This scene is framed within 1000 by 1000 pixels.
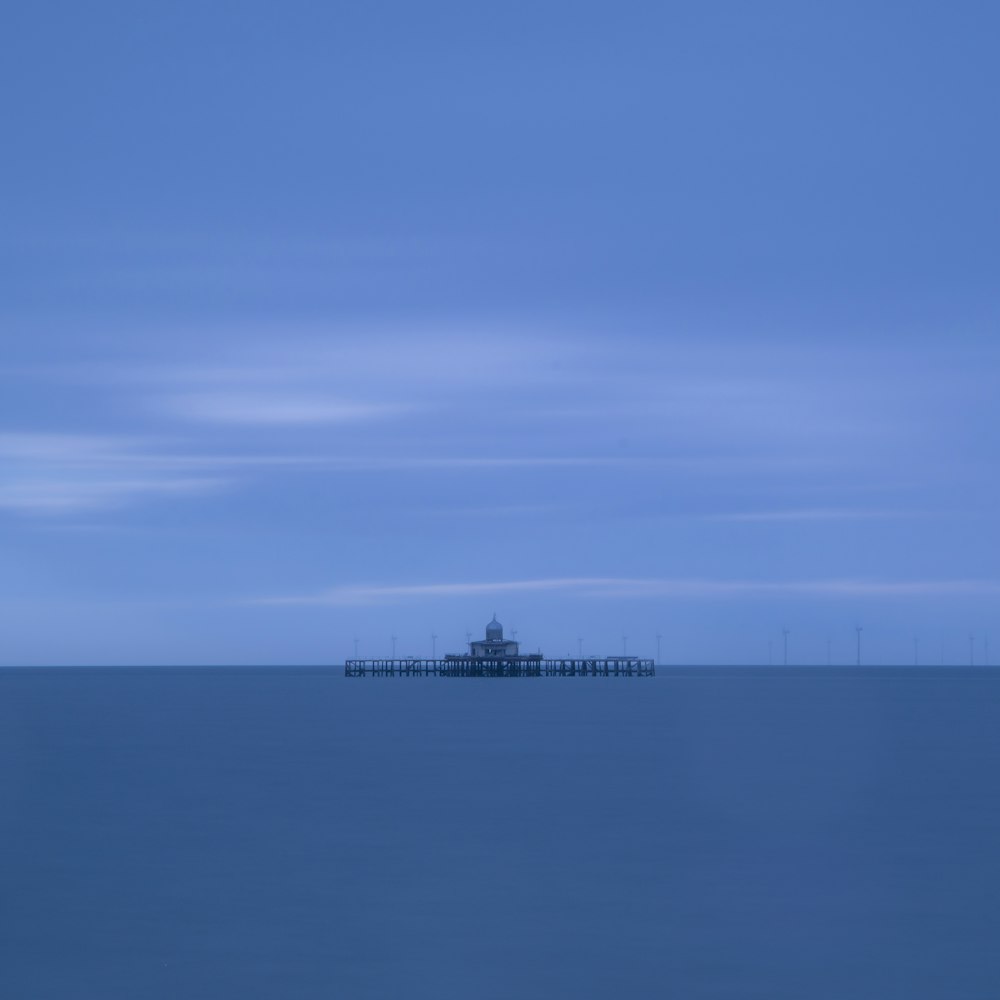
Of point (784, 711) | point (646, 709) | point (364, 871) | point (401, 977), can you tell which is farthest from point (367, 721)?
point (401, 977)

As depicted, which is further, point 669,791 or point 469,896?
point 669,791

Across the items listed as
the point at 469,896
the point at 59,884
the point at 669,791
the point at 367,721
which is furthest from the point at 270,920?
the point at 367,721

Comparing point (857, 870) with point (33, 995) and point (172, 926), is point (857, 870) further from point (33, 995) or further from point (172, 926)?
point (33, 995)

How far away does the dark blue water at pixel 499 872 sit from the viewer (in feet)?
64.0

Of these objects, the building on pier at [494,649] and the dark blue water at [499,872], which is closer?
the dark blue water at [499,872]

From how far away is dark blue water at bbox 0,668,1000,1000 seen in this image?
19.5 m

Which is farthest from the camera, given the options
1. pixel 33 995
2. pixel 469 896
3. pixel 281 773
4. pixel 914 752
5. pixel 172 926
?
pixel 914 752

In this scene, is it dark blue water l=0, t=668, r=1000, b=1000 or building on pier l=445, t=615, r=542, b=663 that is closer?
dark blue water l=0, t=668, r=1000, b=1000

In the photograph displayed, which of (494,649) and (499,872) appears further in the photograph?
(494,649)

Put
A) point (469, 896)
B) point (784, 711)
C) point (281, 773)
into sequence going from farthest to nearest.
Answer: point (784, 711) < point (281, 773) < point (469, 896)

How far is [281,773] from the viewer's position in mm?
44469

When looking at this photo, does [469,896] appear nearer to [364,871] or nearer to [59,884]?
[364,871]

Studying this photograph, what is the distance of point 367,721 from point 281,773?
28497mm

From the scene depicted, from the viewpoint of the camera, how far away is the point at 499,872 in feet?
86.7
